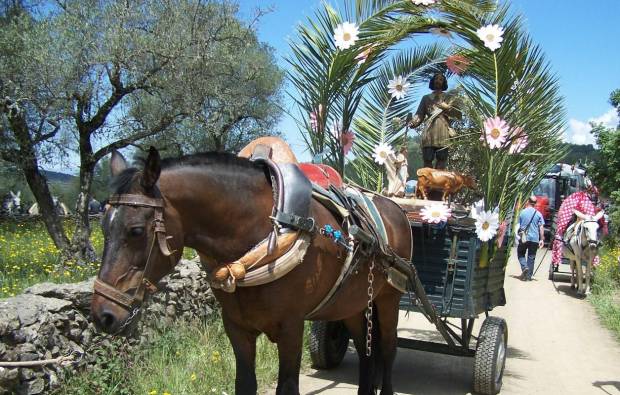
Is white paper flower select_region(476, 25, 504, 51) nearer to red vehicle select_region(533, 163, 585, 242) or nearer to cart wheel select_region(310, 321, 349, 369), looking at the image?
cart wheel select_region(310, 321, 349, 369)

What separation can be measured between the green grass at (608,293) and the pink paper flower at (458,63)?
486 cm

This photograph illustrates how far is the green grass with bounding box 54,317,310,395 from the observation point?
408 cm

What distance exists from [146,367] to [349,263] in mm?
2081

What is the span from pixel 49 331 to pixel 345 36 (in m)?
3.11

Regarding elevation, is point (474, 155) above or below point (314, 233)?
above

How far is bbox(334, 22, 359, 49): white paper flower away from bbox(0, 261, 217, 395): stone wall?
2344mm

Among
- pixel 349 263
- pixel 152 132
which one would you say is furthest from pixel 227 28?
pixel 349 263

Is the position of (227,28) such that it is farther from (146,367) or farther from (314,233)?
(314,233)

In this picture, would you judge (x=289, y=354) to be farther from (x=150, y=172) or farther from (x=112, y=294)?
(x=150, y=172)

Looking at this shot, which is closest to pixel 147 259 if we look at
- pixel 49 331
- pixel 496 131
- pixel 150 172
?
pixel 150 172

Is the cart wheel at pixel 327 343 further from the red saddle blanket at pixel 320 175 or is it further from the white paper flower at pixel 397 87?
the white paper flower at pixel 397 87

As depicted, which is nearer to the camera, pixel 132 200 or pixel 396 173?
pixel 132 200

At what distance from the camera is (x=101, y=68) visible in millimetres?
8656

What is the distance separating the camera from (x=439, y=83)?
557 centimetres
